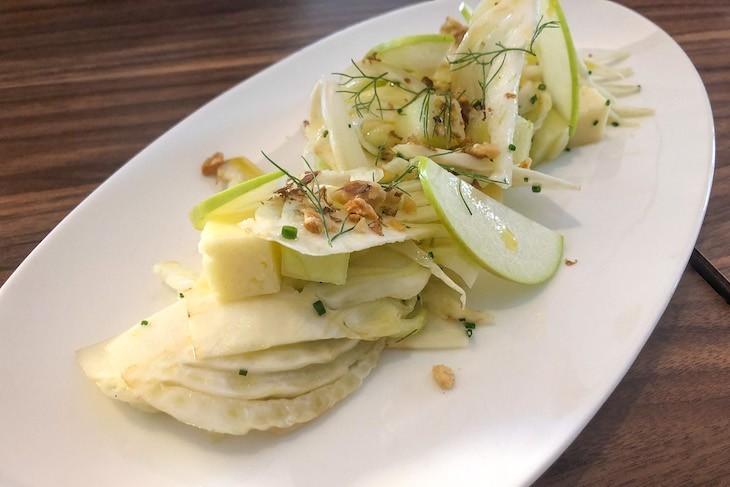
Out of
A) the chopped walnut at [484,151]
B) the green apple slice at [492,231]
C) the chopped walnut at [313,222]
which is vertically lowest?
the green apple slice at [492,231]

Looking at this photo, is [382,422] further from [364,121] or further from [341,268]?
[364,121]

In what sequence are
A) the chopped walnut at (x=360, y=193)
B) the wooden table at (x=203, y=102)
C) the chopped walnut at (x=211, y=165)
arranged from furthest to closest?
the chopped walnut at (x=211, y=165), the chopped walnut at (x=360, y=193), the wooden table at (x=203, y=102)

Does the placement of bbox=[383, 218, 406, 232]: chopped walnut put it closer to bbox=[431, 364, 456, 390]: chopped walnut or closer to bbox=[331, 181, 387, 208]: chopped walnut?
bbox=[331, 181, 387, 208]: chopped walnut

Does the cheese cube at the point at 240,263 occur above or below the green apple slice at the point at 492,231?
above

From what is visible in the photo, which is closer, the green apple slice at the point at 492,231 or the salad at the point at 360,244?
the salad at the point at 360,244

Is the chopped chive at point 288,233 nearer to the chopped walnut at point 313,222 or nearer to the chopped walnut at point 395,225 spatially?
the chopped walnut at point 313,222

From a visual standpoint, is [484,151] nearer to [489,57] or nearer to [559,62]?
[489,57]

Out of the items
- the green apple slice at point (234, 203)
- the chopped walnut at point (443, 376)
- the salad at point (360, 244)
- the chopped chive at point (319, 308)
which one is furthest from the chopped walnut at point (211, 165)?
the chopped walnut at point (443, 376)
